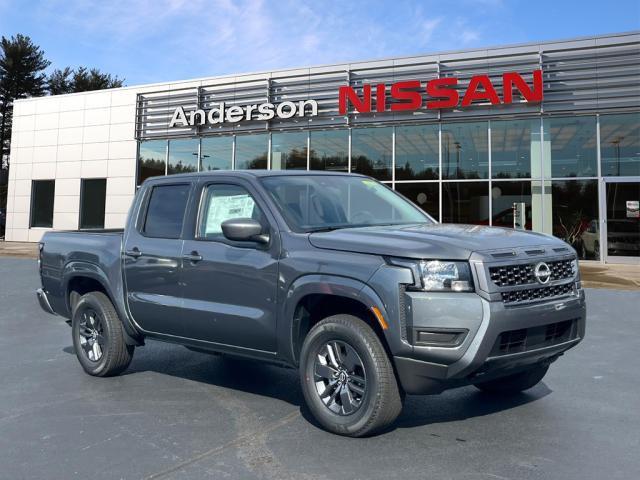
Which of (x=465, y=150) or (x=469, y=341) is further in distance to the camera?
(x=465, y=150)

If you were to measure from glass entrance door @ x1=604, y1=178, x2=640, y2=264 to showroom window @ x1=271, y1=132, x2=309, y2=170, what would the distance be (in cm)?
1020

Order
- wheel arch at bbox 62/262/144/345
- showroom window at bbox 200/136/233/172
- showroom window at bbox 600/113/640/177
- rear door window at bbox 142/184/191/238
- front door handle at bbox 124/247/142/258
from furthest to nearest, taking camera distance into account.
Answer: showroom window at bbox 200/136/233/172
showroom window at bbox 600/113/640/177
wheel arch at bbox 62/262/144/345
front door handle at bbox 124/247/142/258
rear door window at bbox 142/184/191/238

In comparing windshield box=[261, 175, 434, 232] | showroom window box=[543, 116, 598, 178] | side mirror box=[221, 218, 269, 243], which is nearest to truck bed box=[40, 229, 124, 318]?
side mirror box=[221, 218, 269, 243]

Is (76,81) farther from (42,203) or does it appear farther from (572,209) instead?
(572,209)

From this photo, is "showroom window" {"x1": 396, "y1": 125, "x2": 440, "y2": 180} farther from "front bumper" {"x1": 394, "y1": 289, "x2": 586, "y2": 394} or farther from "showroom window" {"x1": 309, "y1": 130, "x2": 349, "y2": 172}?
"front bumper" {"x1": 394, "y1": 289, "x2": 586, "y2": 394}

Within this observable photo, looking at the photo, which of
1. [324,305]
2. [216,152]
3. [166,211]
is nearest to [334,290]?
[324,305]

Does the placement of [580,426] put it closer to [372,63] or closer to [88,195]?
[372,63]

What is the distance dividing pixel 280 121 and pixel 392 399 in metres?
18.7

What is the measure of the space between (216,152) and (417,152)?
8218 mm

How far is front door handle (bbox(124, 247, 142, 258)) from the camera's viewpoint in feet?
16.3

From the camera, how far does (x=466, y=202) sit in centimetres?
1859

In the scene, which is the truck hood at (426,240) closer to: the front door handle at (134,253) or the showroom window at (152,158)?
the front door handle at (134,253)

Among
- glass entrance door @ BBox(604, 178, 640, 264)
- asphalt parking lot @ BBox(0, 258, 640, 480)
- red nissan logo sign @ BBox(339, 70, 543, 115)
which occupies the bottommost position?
asphalt parking lot @ BBox(0, 258, 640, 480)

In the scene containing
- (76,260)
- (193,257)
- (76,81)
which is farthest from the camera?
(76,81)
